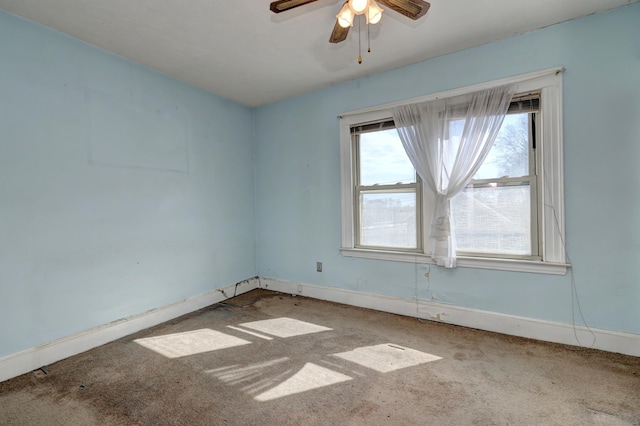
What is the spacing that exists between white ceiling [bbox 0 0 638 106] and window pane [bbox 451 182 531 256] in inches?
53.0

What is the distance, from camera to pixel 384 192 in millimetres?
3242

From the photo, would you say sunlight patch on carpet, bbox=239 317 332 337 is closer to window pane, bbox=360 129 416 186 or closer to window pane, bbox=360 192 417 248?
window pane, bbox=360 192 417 248

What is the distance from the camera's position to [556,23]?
2.34 meters

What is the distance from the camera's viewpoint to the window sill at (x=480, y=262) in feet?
7.86

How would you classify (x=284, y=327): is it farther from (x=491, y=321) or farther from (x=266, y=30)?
(x=266, y=30)

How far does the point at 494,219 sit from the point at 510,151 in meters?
0.63

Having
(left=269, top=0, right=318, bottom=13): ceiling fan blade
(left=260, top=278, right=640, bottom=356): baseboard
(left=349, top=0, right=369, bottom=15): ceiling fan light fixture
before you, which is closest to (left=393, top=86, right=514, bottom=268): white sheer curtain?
(left=260, top=278, right=640, bottom=356): baseboard

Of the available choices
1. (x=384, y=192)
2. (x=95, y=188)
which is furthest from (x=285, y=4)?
(x=95, y=188)

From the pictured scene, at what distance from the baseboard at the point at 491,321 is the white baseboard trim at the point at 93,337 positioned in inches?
53.5

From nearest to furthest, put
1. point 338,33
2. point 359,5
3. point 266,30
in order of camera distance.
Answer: point 359,5, point 338,33, point 266,30

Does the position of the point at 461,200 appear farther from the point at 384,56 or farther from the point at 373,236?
the point at 384,56

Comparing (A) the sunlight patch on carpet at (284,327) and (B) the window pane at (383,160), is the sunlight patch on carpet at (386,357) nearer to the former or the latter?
(A) the sunlight patch on carpet at (284,327)

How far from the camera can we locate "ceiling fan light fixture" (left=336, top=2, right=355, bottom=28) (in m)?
1.67

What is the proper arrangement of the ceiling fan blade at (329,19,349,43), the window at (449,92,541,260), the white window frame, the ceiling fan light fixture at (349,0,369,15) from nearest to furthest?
1. the ceiling fan light fixture at (349,0,369,15)
2. the ceiling fan blade at (329,19,349,43)
3. the white window frame
4. the window at (449,92,541,260)
